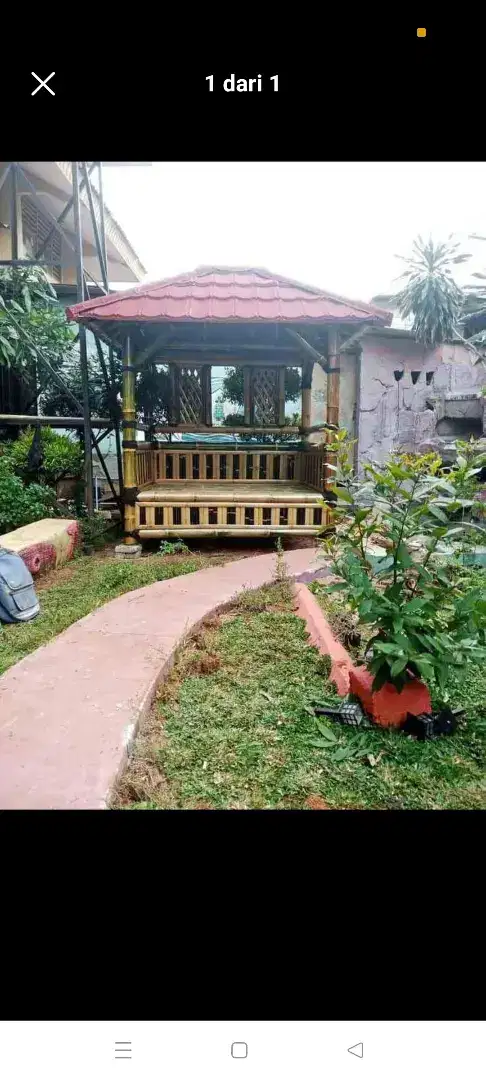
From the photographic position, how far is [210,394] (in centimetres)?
759

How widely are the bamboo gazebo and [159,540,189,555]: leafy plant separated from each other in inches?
Answer: 4.6

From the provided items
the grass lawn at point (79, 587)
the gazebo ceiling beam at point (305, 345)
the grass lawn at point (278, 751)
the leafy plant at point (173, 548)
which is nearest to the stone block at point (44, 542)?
the grass lawn at point (79, 587)

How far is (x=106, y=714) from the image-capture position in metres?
2.07

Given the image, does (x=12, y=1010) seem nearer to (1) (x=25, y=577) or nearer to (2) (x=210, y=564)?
(1) (x=25, y=577)

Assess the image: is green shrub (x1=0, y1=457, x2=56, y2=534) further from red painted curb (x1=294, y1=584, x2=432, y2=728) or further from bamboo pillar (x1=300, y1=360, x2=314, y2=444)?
red painted curb (x1=294, y1=584, x2=432, y2=728)

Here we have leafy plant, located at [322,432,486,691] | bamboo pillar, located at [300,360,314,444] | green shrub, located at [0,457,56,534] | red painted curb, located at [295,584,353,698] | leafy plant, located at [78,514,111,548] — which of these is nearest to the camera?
leafy plant, located at [322,432,486,691]

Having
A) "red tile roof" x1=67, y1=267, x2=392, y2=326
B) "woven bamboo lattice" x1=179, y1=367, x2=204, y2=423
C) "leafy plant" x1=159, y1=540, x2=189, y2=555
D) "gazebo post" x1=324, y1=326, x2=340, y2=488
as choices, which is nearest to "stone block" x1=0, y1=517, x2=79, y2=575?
"leafy plant" x1=159, y1=540, x2=189, y2=555

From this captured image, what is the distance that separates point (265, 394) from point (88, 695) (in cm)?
601

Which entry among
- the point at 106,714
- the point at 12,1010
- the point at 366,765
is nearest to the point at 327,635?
the point at 366,765

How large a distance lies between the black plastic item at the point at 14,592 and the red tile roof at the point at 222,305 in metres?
2.60

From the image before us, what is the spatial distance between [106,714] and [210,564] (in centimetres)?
290

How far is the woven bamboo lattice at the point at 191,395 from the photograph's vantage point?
7578mm

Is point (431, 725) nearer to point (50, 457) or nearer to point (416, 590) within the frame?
point (416, 590)

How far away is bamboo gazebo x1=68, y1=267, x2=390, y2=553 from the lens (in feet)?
17.4
